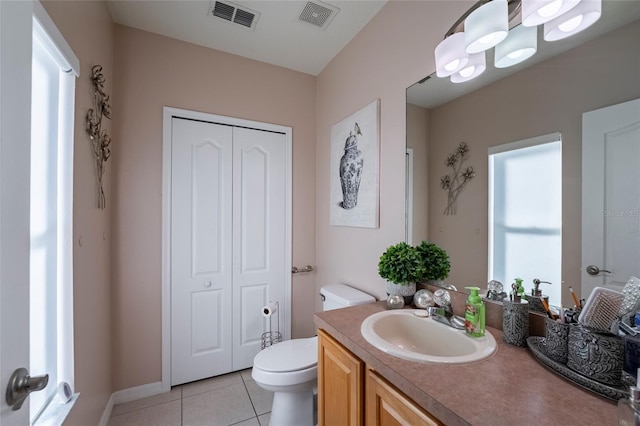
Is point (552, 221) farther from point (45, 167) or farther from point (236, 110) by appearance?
point (236, 110)

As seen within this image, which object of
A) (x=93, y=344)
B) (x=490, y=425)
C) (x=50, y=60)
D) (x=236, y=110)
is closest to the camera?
(x=490, y=425)

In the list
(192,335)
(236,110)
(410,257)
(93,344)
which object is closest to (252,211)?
(236,110)

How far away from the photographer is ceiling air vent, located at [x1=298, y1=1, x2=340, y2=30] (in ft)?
5.74

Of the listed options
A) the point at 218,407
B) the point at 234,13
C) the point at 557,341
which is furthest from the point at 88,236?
the point at 557,341

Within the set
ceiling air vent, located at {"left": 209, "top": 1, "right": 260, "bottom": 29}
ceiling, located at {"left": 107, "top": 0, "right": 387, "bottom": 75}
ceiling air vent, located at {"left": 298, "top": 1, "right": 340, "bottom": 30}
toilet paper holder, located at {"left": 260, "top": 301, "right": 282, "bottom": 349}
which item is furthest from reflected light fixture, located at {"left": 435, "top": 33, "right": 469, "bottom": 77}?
toilet paper holder, located at {"left": 260, "top": 301, "right": 282, "bottom": 349}

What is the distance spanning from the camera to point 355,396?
1009 mm

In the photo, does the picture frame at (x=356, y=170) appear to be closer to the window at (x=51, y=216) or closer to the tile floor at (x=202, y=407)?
the tile floor at (x=202, y=407)

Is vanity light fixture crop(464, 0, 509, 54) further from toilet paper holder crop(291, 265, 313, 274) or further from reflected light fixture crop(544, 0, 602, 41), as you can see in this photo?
toilet paper holder crop(291, 265, 313, 274)

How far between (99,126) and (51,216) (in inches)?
29.1

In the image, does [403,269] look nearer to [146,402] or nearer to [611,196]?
[611,196]

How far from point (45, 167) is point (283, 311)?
192 centimetres

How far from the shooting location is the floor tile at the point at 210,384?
6.75 feet

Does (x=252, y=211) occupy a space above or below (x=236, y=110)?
below

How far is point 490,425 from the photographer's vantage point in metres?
0.59
